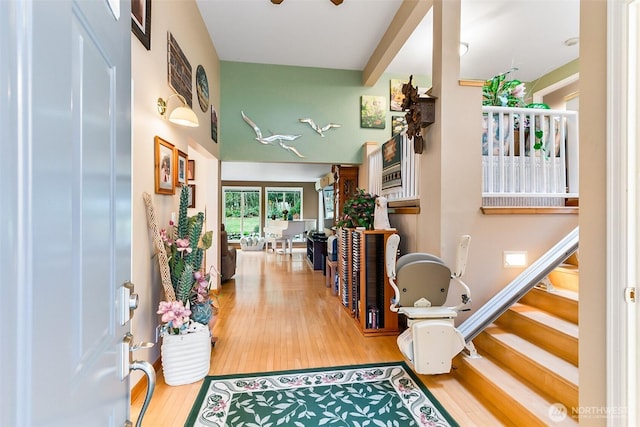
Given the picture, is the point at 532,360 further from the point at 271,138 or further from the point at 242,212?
the point at 242,212

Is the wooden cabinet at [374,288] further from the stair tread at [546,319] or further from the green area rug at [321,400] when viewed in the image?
the stair tread at [546,319]

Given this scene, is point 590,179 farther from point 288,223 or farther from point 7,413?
point 288,223

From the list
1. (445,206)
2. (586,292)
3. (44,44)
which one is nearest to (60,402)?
(44,44)

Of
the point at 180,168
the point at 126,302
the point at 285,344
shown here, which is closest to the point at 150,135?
the point at 180,168

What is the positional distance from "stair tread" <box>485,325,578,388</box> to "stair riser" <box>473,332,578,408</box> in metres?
0.02

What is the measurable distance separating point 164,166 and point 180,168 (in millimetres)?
437

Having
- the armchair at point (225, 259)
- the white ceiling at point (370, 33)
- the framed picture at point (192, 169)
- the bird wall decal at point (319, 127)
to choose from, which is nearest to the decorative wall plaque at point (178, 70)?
the white ceiling at point (370, 33)

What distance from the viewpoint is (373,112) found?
4836 millimetres

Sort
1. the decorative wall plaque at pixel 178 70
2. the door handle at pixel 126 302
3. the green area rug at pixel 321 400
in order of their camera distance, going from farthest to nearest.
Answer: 1. the decorative wall plaque at pixel 178 70
2. the green area rug at pixel 321 400
3. the door handle at pixel 126 302

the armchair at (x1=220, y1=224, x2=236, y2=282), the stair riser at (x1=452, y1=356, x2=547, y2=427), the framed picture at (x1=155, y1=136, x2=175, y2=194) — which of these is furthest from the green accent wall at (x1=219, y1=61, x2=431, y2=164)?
the stair riser at (x1=452, y1=356, x2=547, y2=427)

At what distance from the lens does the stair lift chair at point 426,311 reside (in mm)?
1970

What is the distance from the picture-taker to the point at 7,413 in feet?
1.10

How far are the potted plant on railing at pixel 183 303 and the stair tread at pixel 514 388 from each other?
2.05 meters

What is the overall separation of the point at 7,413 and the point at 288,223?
26.7 ft
